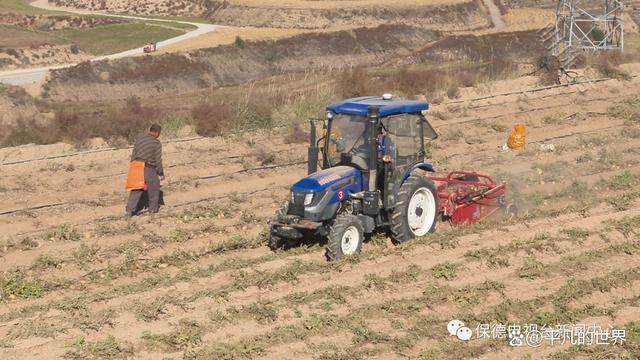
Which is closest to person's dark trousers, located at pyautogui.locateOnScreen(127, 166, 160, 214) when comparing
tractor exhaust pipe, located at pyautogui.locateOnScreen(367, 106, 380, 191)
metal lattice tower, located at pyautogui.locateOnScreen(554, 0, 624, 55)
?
tractor exhaust pipe, located at pyautogui.locateOnScreen(367, 106, 380, 191)

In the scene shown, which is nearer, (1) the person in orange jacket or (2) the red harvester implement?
(2) the red harvester implement

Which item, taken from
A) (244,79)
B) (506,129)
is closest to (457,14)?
(244,79)

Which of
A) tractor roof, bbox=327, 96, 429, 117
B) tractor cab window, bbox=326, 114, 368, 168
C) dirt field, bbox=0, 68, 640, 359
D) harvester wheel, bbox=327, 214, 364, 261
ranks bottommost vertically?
dirt field, bbox=0, 68, 640, 359

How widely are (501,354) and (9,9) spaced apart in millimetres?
65293

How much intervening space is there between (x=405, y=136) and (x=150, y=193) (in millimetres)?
4462

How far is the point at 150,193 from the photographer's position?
1387cm

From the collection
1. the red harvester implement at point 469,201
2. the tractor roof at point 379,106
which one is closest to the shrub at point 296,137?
the red harvester implement at point 469,201

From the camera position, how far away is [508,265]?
11242 millimetres

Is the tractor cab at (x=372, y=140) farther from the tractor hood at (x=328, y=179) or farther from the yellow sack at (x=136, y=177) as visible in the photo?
the yellow sack at (x=136, y=177)

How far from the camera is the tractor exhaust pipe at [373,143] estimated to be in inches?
440

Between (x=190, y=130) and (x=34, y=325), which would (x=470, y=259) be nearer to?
(x=34, y=325)

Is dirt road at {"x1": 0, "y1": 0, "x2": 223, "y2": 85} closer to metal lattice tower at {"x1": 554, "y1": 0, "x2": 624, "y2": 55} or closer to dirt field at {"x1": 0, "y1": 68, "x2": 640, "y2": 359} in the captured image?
metal lattice tower at {"x1": 554, "y1": 0, "x2": 624, "y2": 55}

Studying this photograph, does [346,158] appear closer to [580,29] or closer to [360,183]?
[360,183]

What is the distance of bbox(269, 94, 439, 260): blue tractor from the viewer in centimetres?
1108
